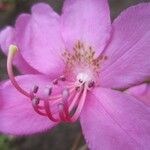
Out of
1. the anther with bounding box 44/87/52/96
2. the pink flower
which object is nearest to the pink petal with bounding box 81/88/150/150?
the pink flower

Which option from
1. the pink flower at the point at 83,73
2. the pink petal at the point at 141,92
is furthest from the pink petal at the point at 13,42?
the pink petal at the point at 141,92

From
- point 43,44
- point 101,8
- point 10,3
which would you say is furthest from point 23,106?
point 10,3

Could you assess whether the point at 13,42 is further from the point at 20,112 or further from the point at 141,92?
the point at 141,92

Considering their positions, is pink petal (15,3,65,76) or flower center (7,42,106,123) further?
pink petal (15,3,65,76)

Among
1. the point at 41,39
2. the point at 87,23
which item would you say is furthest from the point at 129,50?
the point at 41,39

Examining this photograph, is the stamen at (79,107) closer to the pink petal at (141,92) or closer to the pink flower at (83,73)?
the pink flower at (83,73)

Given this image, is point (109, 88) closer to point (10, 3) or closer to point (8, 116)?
point (8, 116)

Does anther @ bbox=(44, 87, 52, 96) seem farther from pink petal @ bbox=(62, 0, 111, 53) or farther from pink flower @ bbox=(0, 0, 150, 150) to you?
pink petal @ bbox=(62, 0, 111, 53)
